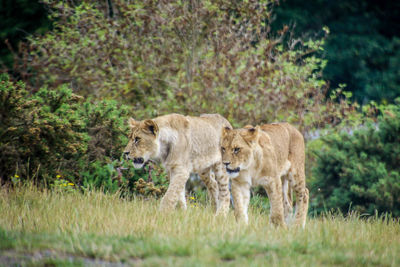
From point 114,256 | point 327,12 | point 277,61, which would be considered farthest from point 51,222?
point 327,12

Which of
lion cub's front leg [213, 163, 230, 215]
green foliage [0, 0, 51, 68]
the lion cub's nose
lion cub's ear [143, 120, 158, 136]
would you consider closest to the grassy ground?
the lion cub's nose

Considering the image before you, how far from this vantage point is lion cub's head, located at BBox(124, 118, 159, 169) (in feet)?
24.4

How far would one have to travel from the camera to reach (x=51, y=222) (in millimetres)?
6336

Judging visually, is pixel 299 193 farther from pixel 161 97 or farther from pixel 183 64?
pixel 183 64

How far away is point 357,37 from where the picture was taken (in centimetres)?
2462

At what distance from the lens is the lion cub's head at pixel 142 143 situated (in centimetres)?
743

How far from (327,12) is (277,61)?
14.8m

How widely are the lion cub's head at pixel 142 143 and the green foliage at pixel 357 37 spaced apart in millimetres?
16817

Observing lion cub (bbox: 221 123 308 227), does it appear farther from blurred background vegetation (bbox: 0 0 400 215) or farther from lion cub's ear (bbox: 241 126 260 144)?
blurred background vegetation (bbox: 0 0 400 215)

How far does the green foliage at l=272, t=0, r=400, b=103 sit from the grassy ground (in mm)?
17092

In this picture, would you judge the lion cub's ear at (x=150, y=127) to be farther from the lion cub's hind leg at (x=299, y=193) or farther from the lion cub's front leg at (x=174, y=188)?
the lion cub's hind leg at (x=299, y=193)

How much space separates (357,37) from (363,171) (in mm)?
15812

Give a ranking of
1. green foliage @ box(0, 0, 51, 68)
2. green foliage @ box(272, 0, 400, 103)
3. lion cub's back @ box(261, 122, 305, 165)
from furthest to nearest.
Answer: green foliage @ box(272, 0, 400, 103) < green foliage @ box(0, 0, 51, 68) < lion cub's back @ box(261, 122, 305, 165)

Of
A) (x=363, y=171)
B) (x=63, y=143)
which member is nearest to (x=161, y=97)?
(x=63, y=143)
